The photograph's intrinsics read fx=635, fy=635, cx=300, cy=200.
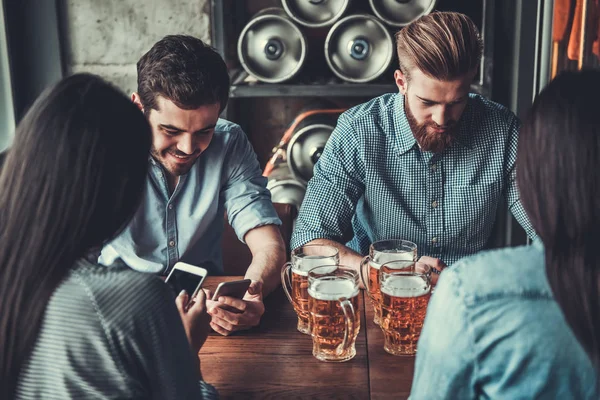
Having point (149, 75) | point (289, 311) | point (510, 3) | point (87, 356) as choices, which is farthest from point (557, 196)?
point (510, 3)

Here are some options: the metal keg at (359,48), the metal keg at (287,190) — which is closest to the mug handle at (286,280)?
the metal keg at (287,190)

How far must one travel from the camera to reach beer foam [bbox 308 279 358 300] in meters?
1.24

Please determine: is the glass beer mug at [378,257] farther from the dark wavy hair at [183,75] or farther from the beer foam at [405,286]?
the dark wavy hair at [183,75]

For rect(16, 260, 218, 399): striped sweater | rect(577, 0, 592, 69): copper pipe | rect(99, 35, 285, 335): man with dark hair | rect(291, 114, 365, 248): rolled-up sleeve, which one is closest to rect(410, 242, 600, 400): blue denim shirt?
rect(16, 260, 218, 399): striped sweater

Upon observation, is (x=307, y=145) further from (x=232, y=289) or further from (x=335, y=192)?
(x=232, y=289)

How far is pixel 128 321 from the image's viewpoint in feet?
2.91

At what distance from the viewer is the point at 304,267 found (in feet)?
4.58

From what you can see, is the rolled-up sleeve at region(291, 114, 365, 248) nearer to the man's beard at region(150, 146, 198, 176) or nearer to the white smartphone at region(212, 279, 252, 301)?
the man's beard at region(150, 146, 198, 176)

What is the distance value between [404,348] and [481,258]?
1.52ft

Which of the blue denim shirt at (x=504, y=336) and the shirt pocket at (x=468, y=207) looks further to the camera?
the shirt pocket at (x=468, y=207)

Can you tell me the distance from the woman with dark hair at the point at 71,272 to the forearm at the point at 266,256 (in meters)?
0.69

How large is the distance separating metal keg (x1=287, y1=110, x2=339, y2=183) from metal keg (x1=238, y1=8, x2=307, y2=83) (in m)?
0.27

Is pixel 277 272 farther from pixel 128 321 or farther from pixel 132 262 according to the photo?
pixel 128 321

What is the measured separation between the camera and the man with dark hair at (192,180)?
1729mm
